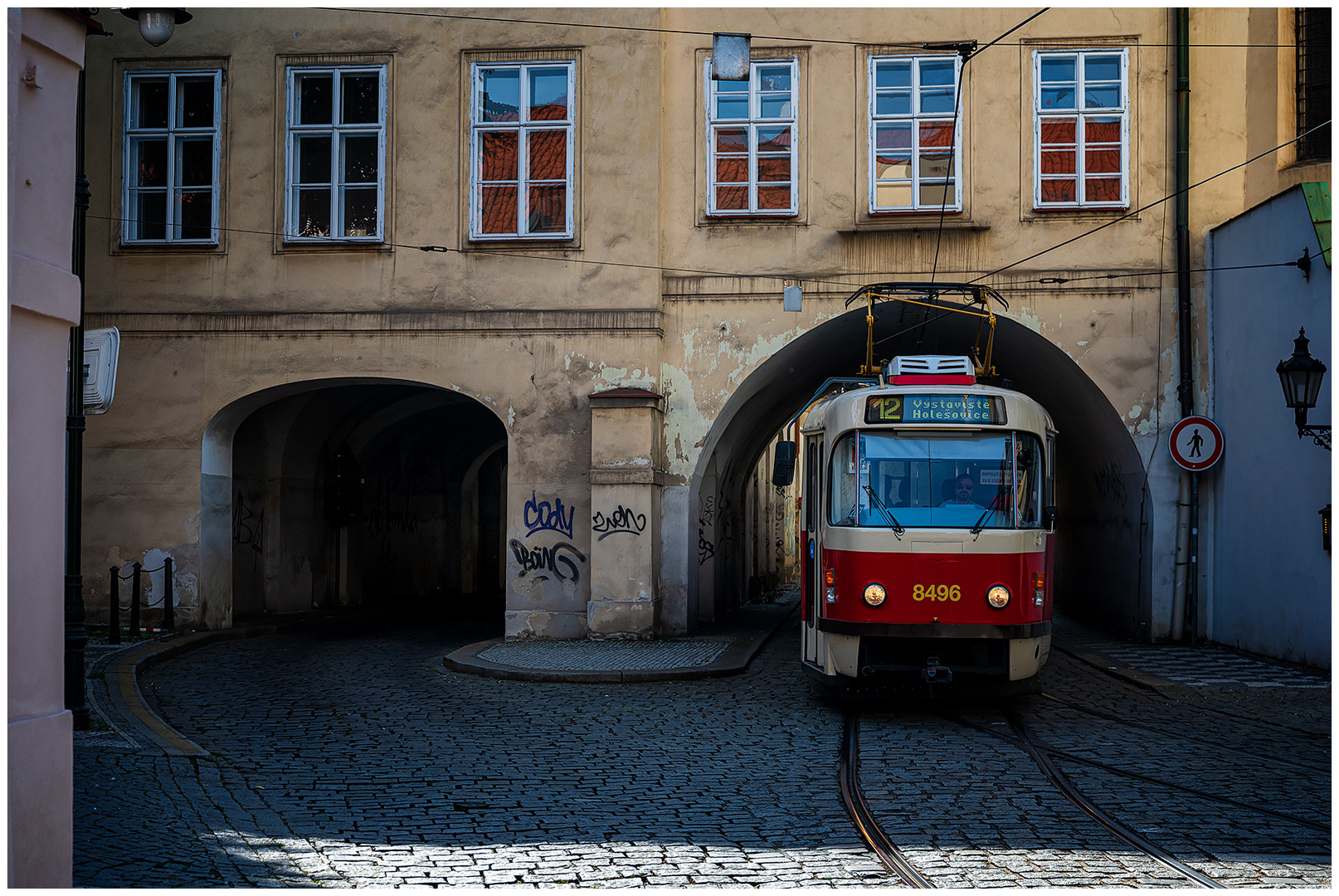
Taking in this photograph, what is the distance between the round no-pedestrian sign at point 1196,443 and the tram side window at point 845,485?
652 centimetres

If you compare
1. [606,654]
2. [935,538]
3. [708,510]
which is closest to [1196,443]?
[935,538]

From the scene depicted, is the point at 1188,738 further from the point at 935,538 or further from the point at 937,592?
the point at 935,538

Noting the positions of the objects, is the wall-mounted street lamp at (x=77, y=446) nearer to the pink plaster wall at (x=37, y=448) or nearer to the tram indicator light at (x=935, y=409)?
the pink plaster wall at (x=37, y=448)

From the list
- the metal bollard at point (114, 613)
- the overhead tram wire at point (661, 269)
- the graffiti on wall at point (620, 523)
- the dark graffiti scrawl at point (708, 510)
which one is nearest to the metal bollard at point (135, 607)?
the metal bollard at point (114, 613)

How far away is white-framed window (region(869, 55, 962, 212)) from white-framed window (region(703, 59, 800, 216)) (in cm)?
105

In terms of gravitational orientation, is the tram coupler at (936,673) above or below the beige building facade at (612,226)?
below

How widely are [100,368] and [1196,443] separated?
40.1ft

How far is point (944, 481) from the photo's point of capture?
10.6 metres

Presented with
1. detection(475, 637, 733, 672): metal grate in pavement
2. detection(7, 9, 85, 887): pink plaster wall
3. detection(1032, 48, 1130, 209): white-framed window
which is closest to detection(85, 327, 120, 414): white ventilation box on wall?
detection(7, 9, 85, 887): pink plaster wall

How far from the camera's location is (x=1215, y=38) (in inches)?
623

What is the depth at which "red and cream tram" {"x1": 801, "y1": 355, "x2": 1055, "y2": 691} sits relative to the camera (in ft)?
33.9

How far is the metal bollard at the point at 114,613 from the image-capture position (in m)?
14.7

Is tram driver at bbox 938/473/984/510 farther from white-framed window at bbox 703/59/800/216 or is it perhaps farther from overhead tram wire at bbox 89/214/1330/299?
white-framed window at bbox 703/59/800/216

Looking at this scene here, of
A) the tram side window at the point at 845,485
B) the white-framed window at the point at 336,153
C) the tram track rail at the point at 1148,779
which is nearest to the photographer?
the tram track rail at the point at 1148,779
